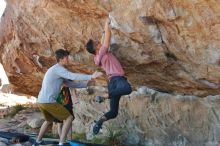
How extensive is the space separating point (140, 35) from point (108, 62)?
72 cm

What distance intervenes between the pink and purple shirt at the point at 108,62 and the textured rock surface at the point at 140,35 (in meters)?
0.44

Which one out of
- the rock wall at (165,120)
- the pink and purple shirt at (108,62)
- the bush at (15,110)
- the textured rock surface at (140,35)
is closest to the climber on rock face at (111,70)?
the pink and purple shirt at (108,62)

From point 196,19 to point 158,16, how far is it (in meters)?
0.63

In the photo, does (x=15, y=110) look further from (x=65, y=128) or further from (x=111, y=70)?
(x=111, y=70)

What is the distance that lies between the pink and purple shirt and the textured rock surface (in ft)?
1.44

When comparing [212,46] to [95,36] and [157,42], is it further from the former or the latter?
[95,36]

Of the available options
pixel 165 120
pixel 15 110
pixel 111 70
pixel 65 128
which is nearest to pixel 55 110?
pixel 65 128

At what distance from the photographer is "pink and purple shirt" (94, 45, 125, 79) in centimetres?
838

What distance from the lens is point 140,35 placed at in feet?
27.5

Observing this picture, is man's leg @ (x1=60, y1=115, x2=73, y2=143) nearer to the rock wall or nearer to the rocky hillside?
the rock wall

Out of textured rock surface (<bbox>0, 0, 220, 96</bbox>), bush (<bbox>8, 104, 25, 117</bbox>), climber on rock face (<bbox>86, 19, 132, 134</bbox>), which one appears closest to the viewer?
textured rock surface (<bbox>0, 0, 220, 96</bbox>)

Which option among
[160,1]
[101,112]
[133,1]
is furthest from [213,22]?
[101,112]

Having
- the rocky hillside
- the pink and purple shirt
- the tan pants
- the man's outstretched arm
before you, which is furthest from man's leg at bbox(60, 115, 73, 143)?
the man's outstretched arm

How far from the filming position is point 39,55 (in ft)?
37.3
